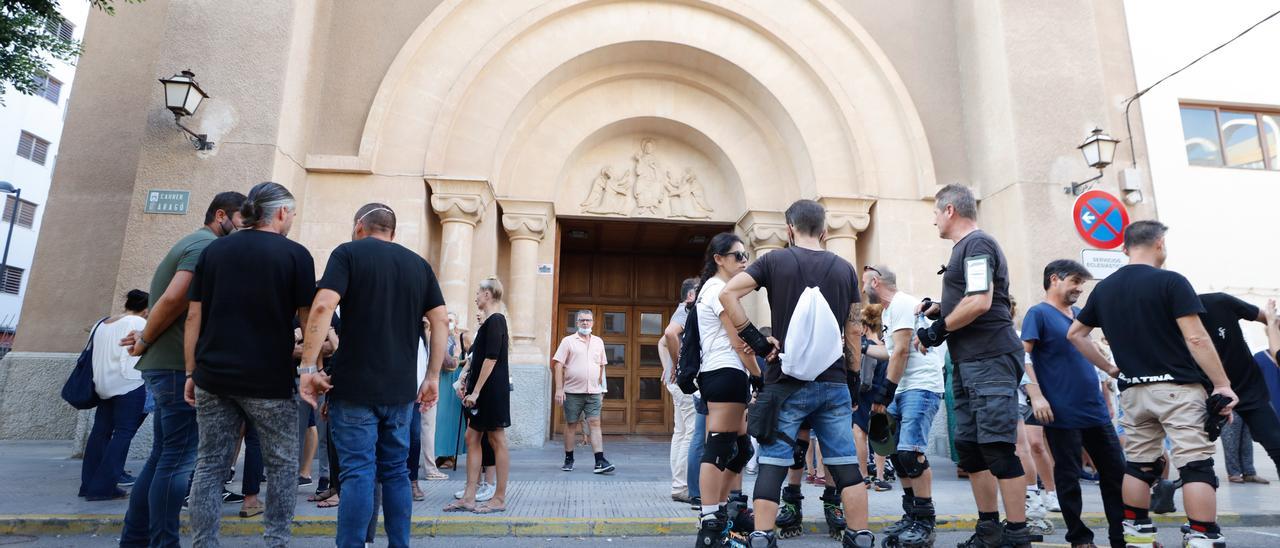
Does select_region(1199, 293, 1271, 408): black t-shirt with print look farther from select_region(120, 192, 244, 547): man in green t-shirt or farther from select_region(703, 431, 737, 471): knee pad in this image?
select_region(120, 192, 244, 547): man in green t-shirt

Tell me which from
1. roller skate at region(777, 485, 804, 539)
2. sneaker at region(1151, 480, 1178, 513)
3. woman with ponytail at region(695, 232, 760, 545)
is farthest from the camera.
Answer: sneaker at region(1151, 480, 1178, 513)

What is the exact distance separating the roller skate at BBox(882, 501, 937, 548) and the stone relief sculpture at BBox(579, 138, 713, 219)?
24.7 ft

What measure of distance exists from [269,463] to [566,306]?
32.8 ft

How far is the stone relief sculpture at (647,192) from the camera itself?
36.7ft

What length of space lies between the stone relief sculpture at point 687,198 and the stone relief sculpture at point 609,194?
2.41ft

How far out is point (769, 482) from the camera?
11.8ft

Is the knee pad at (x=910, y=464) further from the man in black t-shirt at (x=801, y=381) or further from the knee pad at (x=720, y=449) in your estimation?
the knee pad at (x=720, y=449)

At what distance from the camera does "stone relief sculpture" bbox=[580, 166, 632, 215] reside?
1116cm

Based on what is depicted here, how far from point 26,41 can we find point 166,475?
27.6 ft

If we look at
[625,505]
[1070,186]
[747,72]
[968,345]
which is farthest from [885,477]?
[747,72]

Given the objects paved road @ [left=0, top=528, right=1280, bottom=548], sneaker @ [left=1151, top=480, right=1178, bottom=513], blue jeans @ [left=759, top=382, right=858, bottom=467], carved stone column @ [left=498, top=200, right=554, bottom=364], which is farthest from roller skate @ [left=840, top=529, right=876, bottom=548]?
carved stone column @ [left=498, top=200, right=554, bottom=364]

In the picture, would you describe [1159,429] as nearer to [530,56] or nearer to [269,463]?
[269,463]

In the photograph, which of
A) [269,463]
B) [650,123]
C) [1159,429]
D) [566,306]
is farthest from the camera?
[566,306]

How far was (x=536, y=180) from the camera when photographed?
10.8 metres
